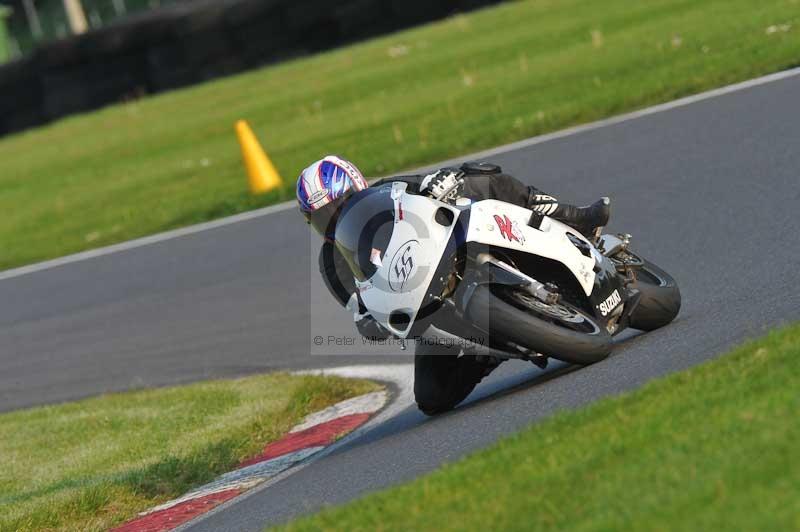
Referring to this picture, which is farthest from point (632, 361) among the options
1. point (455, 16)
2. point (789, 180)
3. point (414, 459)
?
point (455, 16)

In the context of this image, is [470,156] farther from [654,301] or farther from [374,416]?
[654,301]

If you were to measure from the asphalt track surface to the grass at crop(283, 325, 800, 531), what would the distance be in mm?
855

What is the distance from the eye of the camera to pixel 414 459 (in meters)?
6.31

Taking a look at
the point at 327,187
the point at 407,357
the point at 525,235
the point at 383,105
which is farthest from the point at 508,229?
the point at 383,105

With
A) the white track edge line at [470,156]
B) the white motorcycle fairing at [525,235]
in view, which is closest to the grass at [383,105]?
the white track edge line at [470,156]

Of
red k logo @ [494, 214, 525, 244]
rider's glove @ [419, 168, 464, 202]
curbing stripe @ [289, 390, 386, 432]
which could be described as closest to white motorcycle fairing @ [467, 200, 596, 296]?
red k logo @ [494, 214, 525, 244]

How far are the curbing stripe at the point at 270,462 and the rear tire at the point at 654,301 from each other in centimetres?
178

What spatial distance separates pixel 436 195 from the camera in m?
6.82

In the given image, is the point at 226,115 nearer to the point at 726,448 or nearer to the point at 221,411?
the point at 221,411

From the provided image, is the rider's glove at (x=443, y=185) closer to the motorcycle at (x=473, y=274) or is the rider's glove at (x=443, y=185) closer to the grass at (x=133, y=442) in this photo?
the motorcycle at (x=473, y=274)

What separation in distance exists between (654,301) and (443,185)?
1.47 meters

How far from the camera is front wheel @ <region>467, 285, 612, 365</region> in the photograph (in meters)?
6.57

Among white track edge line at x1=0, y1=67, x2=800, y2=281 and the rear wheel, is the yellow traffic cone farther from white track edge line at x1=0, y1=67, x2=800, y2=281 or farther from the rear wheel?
the rear wheel

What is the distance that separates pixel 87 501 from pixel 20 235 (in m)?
10.9
